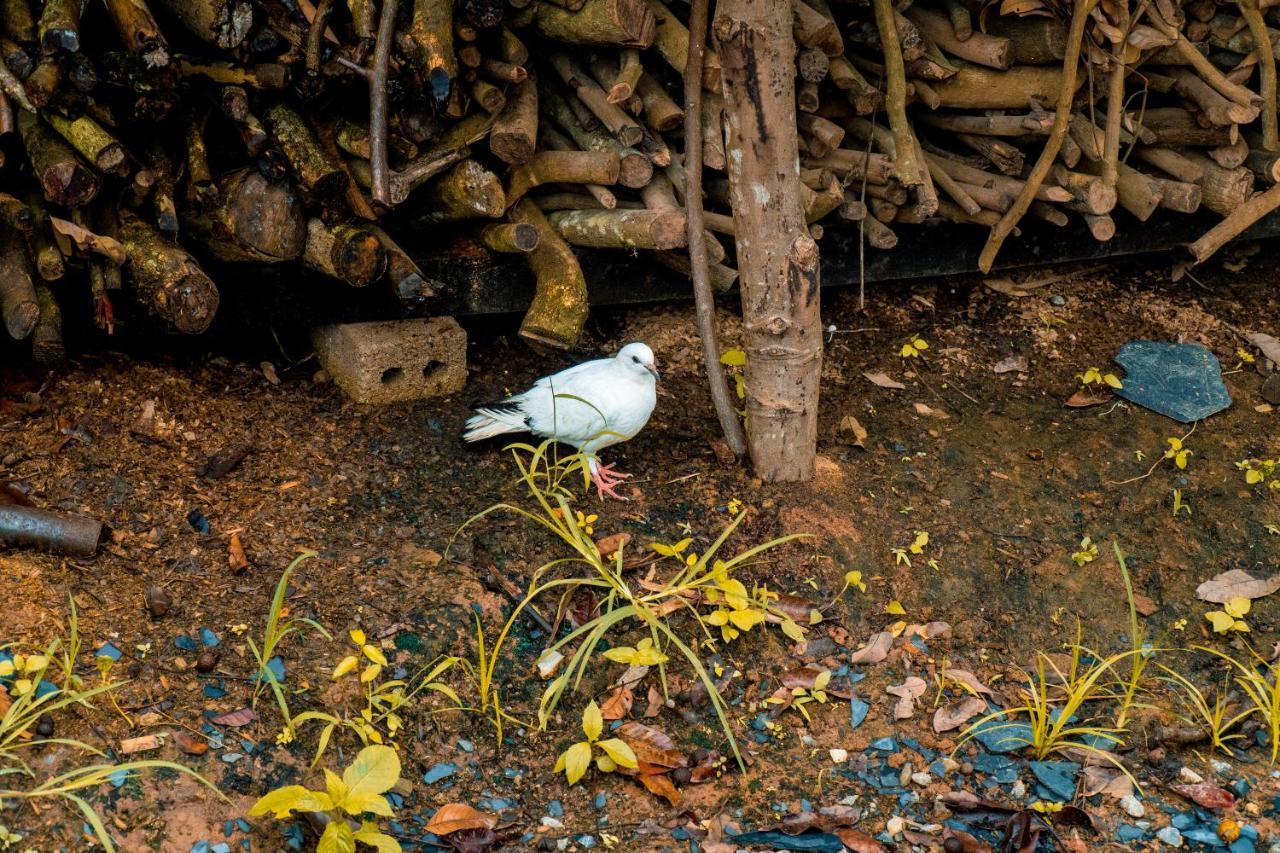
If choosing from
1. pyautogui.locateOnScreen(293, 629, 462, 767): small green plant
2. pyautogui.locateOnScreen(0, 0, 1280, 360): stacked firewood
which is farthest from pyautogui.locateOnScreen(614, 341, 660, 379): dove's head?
pyautogui.locateOnScreen(293, 629, 462, 767): small green plant

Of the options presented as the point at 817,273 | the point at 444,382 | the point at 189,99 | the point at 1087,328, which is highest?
the point at 189,99

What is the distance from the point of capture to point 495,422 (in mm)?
4676

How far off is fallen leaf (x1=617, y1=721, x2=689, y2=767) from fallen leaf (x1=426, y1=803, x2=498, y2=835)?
49 cm

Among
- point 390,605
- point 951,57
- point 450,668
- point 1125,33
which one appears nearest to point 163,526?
point 390,605

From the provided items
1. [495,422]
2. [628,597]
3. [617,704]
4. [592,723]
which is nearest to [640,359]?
[495,422]

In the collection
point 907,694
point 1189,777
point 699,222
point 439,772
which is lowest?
point 1189,777

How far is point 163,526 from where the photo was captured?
4.17 metres

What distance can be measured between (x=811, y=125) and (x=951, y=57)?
0.76 meters

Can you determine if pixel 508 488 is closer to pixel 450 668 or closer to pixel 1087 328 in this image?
pixel 450 668

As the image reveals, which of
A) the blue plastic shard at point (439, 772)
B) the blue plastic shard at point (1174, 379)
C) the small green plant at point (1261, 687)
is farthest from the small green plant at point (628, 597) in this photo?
the blue plastic shard at point (1174, 379)

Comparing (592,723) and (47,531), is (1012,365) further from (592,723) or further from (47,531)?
(47,531)

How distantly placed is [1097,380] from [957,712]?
212cm

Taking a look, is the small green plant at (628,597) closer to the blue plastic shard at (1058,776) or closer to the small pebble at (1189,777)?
the blue plastic shard at (1058,776)

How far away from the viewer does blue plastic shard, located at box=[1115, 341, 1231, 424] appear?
5.28 metres
